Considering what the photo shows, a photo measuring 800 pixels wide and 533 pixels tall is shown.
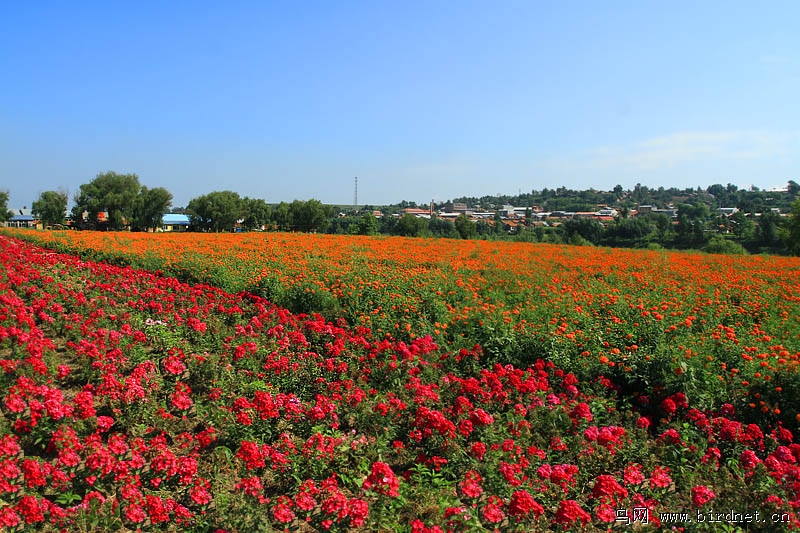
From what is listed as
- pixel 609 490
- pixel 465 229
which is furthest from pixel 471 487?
pixel 465 229

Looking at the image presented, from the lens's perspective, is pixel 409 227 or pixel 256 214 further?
pixel 256 214

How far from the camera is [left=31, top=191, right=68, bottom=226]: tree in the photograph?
57875 millimetres

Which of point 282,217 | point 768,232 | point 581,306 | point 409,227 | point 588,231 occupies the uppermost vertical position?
point 282,217

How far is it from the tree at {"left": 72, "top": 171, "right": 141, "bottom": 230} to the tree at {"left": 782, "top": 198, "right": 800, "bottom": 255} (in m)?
64.2

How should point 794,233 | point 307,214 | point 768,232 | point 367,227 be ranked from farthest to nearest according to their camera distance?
point 307,214 → point 367,227 → point 768,232 → point 794,233

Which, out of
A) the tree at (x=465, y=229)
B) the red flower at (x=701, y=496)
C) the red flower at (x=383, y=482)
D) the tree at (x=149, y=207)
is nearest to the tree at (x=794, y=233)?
the tree at (x=465, y=229)

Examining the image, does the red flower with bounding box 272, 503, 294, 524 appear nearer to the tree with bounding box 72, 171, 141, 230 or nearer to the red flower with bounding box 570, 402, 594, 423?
the red flower with bounding box 570, 402, 594, 423

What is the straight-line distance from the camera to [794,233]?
119 feet

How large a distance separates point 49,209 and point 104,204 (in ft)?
27.3

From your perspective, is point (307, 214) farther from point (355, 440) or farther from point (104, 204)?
point (355, 440)

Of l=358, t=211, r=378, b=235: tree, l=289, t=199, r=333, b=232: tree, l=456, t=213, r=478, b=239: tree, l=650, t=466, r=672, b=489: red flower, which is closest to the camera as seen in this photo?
l=650, t=466, r=672, b=489: red flower

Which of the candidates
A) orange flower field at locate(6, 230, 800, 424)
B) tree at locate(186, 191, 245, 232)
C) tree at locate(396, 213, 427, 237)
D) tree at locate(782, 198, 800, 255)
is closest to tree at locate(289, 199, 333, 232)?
tree at locate(186, 191, 245, 232)

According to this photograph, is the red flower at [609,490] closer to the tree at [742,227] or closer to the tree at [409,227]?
the tree at [409,227]

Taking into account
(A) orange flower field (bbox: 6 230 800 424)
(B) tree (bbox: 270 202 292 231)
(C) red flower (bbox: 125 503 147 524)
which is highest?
(B) tree (bbox: 270 202 292 231)
